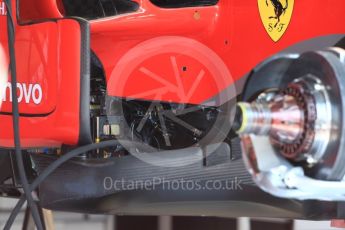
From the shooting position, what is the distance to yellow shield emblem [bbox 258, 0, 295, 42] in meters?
1.21

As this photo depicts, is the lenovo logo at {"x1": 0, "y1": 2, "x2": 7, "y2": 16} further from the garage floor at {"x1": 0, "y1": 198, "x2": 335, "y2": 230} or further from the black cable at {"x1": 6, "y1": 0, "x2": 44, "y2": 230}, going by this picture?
the garage floor at {"x1": 0, "y1": 198, "x2": 335, "y2": 230}

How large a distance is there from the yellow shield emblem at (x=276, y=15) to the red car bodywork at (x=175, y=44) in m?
0.01

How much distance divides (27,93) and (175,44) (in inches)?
15.5

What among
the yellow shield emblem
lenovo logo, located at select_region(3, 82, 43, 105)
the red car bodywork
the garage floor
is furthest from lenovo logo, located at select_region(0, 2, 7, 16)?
the garage floor

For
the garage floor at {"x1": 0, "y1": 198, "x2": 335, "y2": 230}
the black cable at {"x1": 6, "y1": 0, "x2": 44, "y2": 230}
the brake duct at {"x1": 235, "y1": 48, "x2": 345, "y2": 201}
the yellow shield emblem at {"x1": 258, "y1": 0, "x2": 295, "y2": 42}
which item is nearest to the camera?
the brake duct at {"x1": 235, "y1": 48, "x2": 345, "y2": 201}

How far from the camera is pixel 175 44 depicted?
4.32ft

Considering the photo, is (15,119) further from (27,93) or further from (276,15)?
(276,15)

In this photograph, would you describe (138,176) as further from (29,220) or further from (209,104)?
(29,220)

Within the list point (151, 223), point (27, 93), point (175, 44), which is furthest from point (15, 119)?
point (151, 223)

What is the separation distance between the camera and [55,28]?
1020 mm

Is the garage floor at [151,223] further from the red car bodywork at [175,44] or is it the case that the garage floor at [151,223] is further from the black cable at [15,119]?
the black cable at [15,119]

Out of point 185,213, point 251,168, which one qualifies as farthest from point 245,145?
point 185,213

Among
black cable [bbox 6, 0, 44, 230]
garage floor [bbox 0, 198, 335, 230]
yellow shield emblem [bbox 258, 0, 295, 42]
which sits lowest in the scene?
garage floor [bbox 0, 198, 335, 230]

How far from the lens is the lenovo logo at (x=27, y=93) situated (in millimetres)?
1029
